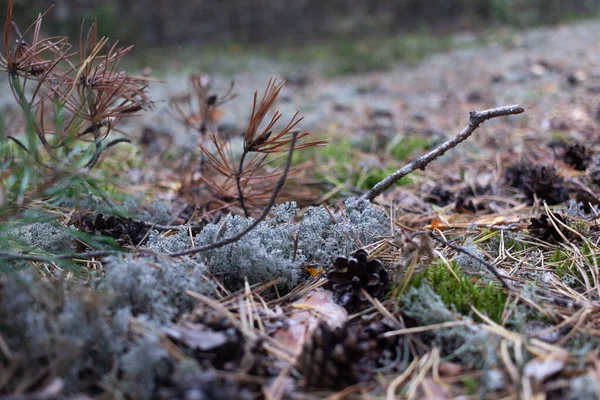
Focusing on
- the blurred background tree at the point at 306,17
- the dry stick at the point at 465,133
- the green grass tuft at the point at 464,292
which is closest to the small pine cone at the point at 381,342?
the green grass tuft at the point at 464,292

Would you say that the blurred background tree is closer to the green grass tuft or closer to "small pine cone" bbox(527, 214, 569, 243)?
"small pine cone" bbox(527, 214, 569, 243)

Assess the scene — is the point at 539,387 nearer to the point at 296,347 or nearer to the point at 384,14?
the point at 296,347

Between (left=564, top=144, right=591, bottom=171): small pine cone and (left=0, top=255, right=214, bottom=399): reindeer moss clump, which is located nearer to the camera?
(left=0, top=255, right=214, bottom=399): reindeer moss clump

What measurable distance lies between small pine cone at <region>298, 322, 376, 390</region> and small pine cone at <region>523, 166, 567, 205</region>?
4.95 feet

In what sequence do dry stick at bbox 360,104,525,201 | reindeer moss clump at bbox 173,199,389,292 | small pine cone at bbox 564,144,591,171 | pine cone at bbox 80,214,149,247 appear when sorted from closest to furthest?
1. reindeer moss clump at bbox 173,199,389,292
2. dry stick at bbox 360,104,525,201
3. pine cone at bbox 80,214,149,247
4. small pine cone at bbox 564,144,591,171

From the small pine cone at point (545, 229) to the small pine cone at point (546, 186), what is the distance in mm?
420

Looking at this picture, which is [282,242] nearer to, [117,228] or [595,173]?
[117,228]

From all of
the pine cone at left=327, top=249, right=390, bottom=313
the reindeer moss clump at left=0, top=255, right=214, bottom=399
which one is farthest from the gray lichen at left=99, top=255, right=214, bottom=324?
the pine cone at left=327, top=249, right=390, bottom=313

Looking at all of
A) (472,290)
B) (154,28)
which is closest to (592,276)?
(472,290)

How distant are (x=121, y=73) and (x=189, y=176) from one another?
0.91m

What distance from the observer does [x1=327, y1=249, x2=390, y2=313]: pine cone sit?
4.64 ft

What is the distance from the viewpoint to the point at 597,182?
89.5 inches

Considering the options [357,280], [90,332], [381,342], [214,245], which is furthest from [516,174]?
[90,332]

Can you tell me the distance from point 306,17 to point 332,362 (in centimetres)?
1158
